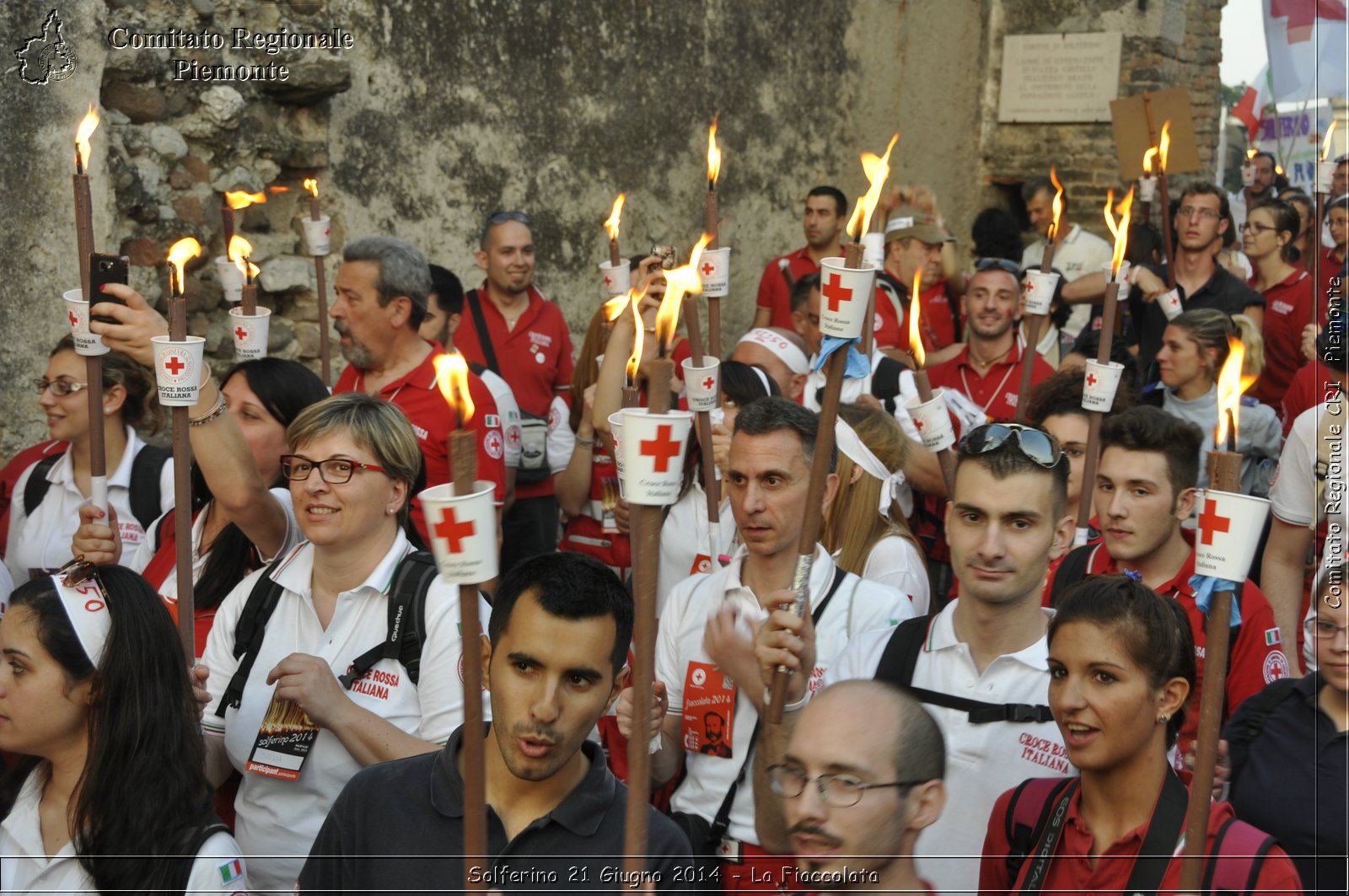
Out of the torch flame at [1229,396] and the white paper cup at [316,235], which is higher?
the white paper cup at [316,235]

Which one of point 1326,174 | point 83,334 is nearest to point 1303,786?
point 83,334

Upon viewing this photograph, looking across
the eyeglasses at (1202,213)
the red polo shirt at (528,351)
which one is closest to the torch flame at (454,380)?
the red polo shirt at (528,351)

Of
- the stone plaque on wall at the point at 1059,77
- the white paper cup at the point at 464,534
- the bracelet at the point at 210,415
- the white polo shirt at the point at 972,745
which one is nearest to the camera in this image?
the white paper cup at the point at 464,534

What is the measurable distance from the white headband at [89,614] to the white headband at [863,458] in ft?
6.96

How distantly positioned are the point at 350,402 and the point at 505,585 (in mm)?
1049

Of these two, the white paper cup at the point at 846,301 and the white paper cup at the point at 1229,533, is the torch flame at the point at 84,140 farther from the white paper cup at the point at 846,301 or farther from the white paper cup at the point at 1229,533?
the white paper cup at the point at 1229,533

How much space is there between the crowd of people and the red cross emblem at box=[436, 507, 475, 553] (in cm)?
13

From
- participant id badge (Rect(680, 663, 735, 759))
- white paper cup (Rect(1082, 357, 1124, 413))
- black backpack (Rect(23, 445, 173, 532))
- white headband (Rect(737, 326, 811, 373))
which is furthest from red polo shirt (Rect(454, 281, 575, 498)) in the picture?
participant id badge (Rect(680, 663, 735, 759))

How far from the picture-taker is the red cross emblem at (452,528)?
187cm

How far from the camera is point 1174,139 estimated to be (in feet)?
30.6

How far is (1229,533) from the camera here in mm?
2131

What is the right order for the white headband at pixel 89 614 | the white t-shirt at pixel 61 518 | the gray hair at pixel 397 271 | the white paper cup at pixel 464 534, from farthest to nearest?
the gray hair at pixel 397 271 < the white t-shirt at pixel 61 518 < the white headband at pixel 89 614 < the white paper cup at pixel 464 534

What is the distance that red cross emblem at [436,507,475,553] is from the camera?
1867 millimetres

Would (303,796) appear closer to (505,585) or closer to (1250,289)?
(505,585)
